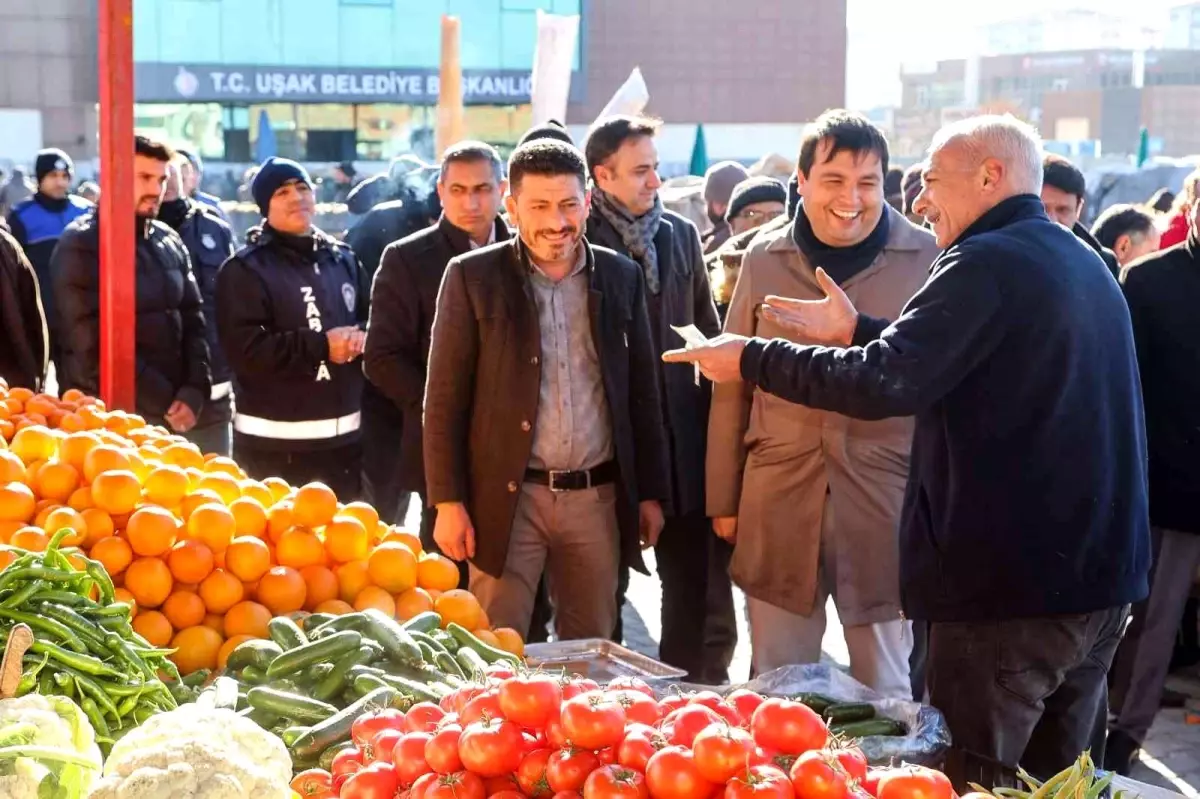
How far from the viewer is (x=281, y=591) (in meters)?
3.59

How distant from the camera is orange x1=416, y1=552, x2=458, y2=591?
3865 millimetres

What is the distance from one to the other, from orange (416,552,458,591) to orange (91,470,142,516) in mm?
795

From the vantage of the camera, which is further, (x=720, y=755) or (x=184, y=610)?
(x=184, y=610)

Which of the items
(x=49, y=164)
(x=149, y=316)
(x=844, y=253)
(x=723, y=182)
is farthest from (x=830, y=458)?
(x=49, y=164)

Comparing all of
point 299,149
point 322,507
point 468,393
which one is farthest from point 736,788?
point 299,149

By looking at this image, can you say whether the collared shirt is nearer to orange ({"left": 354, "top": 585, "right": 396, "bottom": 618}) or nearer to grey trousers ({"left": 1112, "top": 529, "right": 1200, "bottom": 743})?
orange ({"left": 354, "top": 585, "right": 396, "bottom": 618})

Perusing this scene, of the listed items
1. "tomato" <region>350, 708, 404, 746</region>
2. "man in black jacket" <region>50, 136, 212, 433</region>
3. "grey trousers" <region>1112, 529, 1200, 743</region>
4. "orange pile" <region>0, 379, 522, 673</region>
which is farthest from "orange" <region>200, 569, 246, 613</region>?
"grey trousers" <region>1112, 529, 1200, 743</region>

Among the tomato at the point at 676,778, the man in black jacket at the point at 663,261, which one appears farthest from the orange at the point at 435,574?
the tomato at the point at 676,778

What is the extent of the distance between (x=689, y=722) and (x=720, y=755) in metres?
0.14

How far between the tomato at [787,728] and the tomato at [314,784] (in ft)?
2.65

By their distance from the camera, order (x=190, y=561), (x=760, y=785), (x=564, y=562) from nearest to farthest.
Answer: (x=760, y=785)
(x=190, y=561)
(x=564, y=562)

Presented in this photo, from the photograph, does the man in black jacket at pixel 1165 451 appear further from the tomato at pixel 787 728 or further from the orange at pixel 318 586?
the tomato at pixel 787 728

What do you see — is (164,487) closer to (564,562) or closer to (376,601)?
(376,601)

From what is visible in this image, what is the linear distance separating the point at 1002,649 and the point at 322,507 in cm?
184
